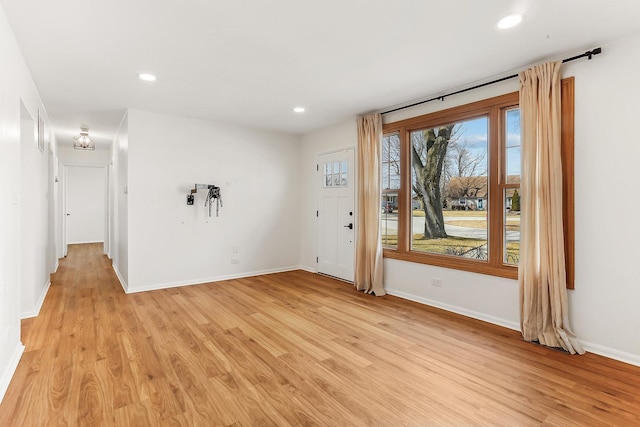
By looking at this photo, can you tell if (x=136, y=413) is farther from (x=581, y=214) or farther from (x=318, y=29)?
(x=581, y=214)

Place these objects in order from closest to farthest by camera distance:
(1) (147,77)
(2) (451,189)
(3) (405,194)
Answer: (1) (147,77)
(2) (451,189)
(3) (405,194)

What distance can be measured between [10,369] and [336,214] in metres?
4.27

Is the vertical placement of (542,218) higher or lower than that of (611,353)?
higher

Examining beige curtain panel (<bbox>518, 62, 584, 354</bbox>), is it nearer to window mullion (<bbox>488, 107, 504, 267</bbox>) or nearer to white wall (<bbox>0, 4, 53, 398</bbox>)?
window mullion (<bbox>488, 107, 504, 267</bbox>)

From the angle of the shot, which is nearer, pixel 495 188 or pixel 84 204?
pixel 495 188

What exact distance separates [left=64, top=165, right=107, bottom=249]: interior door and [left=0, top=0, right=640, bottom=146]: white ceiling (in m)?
6.97

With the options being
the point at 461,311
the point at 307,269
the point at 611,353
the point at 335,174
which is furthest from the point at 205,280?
the point at 611,353

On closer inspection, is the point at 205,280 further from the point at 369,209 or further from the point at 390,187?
the point at 390,187

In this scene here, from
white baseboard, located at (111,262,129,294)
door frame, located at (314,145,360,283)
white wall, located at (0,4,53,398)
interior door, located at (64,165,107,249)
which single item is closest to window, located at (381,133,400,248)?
door frame, located at (314,145,360,283)

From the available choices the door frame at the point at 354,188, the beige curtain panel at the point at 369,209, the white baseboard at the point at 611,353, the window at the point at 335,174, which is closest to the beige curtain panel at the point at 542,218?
the white baseboard at the point at 611,353

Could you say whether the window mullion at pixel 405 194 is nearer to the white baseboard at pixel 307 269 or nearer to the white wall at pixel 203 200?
the white baseboard at pixel 307 269

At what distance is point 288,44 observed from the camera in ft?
9.06

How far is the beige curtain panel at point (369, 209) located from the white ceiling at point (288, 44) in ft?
1.98

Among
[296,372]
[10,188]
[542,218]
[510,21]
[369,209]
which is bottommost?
[296,372]
